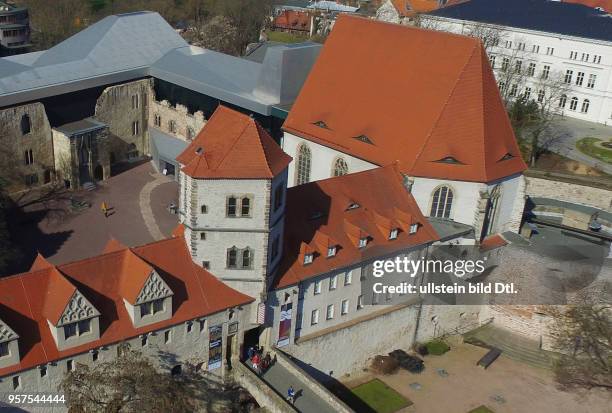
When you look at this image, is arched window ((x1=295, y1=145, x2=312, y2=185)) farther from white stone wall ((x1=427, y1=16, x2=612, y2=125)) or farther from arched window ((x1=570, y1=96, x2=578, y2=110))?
arched window ((x1=570, y1=96, x2=578, y2=110))

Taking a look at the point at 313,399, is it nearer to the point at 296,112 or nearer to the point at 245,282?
the point at 245,282

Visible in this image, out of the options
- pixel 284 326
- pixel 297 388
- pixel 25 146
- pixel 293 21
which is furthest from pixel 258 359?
pixel 293 21

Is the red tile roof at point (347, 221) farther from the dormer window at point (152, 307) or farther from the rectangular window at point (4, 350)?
the rectangular window at point (4, 350)

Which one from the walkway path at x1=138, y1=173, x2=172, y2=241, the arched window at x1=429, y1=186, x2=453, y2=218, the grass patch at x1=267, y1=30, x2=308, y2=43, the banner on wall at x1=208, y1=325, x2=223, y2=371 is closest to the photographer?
the banner on wall at x1=208, y1=325, x2=223, y2=371

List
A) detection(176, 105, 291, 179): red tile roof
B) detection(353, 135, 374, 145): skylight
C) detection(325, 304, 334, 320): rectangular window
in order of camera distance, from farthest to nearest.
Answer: detection(353, 135, 374, 145): skylight
detection(325, 304, 334, 320): rectangular window
detection(176, 105, 291, 179): red tile roof

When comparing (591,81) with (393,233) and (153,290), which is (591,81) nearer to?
(393,233)

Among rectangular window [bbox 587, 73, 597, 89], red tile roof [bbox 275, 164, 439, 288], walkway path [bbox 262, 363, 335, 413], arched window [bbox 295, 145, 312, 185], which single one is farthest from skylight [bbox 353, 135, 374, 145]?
rectangular window [bbox 587, 73, 597, 89]
